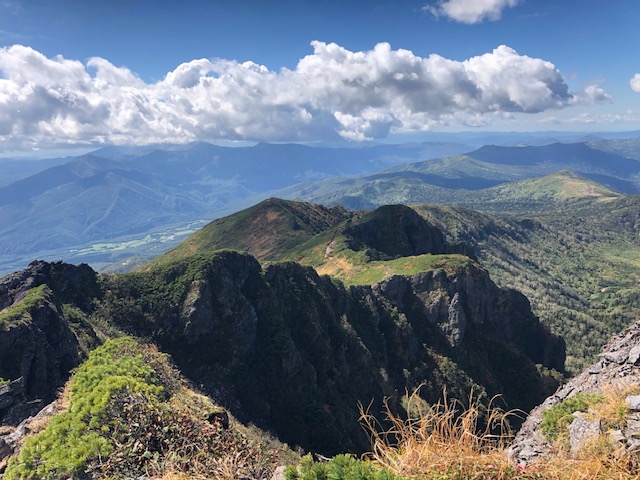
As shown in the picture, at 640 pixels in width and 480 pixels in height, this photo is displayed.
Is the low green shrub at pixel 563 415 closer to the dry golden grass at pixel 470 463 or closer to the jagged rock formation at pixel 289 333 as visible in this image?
the dry golden grass at pixel 470 463

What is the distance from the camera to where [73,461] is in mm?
14164

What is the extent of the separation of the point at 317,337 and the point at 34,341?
44.4 m

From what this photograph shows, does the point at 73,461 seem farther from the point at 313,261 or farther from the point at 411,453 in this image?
the point at 313,261

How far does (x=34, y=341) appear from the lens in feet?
124

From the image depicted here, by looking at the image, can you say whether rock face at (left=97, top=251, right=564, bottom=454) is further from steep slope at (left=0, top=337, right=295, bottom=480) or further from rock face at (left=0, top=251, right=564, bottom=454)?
steep slope at (left=0, top=337, right=295, bottom=480)

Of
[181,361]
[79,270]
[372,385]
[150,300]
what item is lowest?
[372,385]

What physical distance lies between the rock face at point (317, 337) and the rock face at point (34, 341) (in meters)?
10.1

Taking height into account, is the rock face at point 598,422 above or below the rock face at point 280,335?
above

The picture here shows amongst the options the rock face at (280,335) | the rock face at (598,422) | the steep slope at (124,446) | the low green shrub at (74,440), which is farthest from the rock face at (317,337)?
the low green shrub at (74,440)

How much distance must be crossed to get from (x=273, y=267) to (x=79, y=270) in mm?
33395

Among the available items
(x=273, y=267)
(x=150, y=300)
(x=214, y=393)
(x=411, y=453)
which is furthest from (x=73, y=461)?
(x=273, y=267)

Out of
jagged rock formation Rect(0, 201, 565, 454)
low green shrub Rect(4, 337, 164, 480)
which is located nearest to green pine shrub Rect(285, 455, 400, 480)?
low green shrub Rect(4, 337, 164, 480)

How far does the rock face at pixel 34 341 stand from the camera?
95.1 ft

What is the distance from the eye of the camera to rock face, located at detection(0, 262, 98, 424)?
29.0 meters
